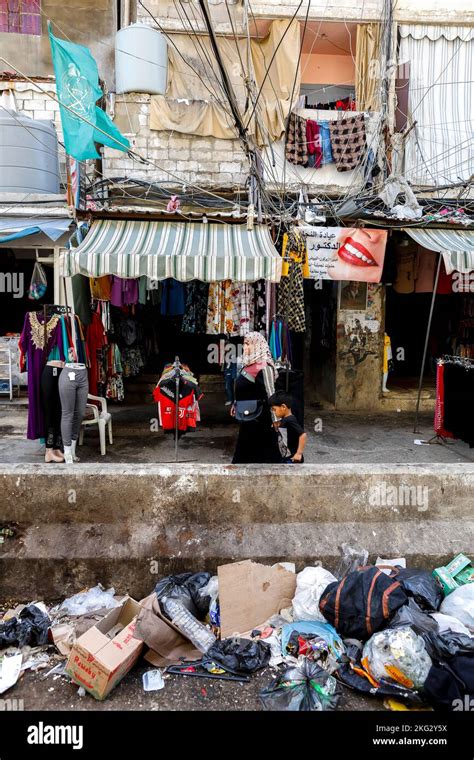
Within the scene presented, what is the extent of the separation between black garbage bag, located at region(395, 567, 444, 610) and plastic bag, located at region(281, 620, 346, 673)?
0.69m

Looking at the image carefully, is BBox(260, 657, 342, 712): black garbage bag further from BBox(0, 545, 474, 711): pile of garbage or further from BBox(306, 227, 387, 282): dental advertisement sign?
BBox(306, 227, 387, 282): dental advertisement sign

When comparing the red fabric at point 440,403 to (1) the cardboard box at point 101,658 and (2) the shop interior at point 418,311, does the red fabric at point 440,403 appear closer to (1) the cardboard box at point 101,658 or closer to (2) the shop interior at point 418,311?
(2) the shop interior at point 418,311

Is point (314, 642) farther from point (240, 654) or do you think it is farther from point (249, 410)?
point (249, 410)

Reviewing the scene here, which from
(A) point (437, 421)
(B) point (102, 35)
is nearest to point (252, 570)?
(A) point (437, 421)

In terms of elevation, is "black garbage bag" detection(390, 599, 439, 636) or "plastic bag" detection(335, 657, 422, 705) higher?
"black garbage bag" detection(390, 599, 439, 636)

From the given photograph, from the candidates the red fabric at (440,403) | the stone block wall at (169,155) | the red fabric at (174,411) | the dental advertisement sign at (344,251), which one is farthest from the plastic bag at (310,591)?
the stone block wall at (169,155)

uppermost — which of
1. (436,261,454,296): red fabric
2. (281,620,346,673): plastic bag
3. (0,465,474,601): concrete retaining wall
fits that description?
(436,261,454,296): red fabric

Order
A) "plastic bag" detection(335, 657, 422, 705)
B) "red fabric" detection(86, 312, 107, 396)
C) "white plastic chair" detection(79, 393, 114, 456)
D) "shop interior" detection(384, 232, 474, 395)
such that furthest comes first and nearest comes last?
"shop interior" detection(384, 232, 474, 395) → "red fabric" detection(86, 312, 107, 396) → "white plastic chair" detection(79, 393, 114, 456) → "plastic bag" detection(335, 657, 422, 705)

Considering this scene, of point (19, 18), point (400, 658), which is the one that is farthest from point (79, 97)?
point (400, 658)

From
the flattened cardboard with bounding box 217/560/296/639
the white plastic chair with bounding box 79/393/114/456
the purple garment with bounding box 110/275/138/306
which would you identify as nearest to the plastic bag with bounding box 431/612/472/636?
the flattened cardboard with bounding box 217/560/296/639

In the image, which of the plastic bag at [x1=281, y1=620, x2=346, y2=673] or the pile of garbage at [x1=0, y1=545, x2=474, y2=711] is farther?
the plastic bag at [x1=281, y1=620, x2=346, y2=673]

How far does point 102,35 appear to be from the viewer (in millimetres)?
10711

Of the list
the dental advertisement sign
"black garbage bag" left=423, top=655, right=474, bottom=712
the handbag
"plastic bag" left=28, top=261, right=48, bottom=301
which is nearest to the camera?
"black garbage bag" left=423, top=655, right=474, bottom=712

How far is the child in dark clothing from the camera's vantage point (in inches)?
194
